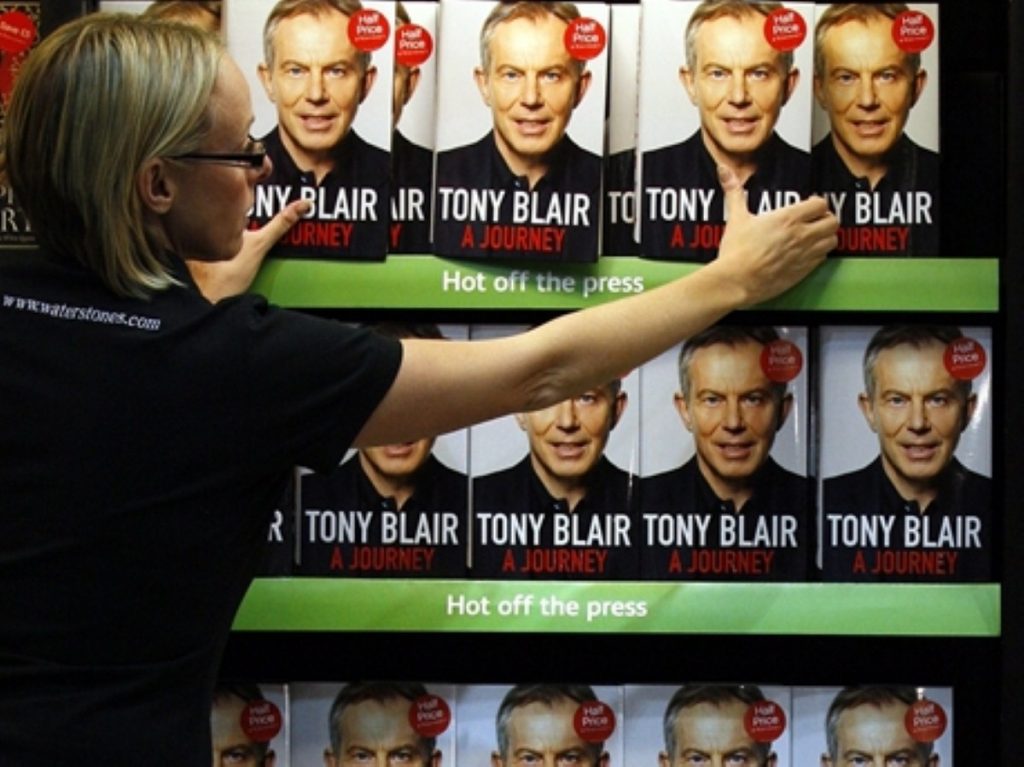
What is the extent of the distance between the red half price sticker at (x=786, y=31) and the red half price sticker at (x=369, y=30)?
17.8 inches

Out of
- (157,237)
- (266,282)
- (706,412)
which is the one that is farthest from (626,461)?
(157,237)

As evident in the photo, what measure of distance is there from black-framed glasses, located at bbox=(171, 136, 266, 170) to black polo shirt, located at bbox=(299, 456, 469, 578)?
1.70 ft

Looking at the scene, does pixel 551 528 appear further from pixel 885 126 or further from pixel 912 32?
pixel 912 32

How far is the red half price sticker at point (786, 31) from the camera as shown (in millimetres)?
1731

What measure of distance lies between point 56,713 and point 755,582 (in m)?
0.85

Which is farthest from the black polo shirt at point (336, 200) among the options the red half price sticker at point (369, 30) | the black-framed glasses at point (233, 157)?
the black-framed glasses at point (233, 157)

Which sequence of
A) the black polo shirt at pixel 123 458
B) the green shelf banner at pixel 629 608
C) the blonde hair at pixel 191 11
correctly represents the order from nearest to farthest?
the black polo shirt at pixel 123 458 < the green shelf banner at pixel 629 608 < the blonde hair at pixel 191 11

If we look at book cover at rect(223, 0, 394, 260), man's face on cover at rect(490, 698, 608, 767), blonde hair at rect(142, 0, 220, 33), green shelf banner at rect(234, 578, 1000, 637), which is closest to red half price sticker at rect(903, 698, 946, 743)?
green shelf banner at rect(234, 578, 1000, 637)

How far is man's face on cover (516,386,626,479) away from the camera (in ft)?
5.86

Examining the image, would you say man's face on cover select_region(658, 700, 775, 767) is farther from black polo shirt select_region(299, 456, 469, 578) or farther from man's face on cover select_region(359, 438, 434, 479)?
man's face on cover select_region(359, 438, 434, 479)

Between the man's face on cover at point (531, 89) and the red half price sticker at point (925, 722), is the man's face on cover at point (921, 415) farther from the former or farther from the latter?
the man's face on cover at point (531, 89)

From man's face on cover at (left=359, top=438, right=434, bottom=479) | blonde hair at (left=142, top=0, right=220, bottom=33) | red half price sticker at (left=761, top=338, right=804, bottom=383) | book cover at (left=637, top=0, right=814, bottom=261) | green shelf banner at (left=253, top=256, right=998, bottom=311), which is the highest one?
blonde hair at (left=142, top=0, right=220, bottom=33)

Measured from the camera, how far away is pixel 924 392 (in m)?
1.78

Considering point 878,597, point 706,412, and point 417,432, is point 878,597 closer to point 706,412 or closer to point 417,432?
point 706,412
